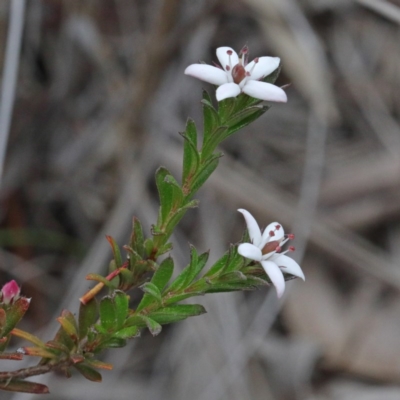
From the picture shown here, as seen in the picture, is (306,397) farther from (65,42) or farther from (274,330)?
(65,42)

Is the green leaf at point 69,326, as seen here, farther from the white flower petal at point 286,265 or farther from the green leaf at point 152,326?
the white flower petal at point 286,265

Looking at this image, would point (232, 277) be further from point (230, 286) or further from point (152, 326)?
point (152, 326)

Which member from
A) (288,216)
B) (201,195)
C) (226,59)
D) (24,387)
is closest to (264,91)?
(226,59)

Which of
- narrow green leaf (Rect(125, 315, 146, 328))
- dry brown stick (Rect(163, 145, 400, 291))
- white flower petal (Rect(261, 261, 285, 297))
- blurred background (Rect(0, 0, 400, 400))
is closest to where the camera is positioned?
white flower petal (Rect(261, 261, 285, 297))

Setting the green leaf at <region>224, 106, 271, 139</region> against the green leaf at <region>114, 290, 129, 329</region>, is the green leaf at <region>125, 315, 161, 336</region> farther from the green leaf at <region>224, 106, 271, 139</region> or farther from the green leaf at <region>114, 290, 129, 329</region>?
the green leaf at <region>224, 106, 271, 139</region>

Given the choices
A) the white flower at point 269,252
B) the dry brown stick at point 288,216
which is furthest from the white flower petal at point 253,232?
the dry brown stick at point 288,216

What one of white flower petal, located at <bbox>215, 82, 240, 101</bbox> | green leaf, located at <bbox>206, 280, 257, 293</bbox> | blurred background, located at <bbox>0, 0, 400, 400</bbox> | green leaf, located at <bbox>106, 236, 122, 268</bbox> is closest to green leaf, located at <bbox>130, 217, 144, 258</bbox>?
green leaf, located at <bbox>106, 236, 122, 268</bbox>

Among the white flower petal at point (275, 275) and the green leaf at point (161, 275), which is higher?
the white flower petal at point (275, 275)

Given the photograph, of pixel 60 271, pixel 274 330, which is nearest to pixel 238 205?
pixel 274 330
